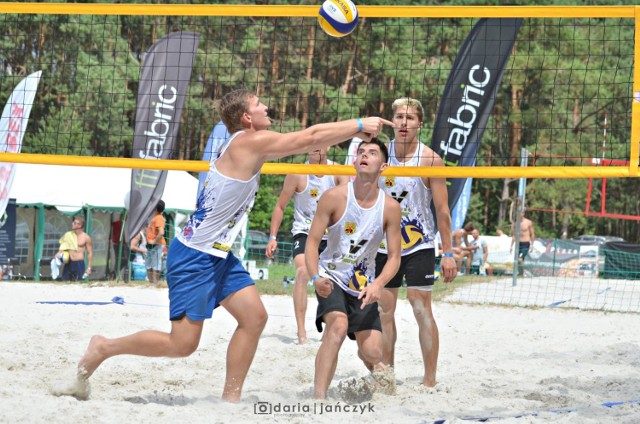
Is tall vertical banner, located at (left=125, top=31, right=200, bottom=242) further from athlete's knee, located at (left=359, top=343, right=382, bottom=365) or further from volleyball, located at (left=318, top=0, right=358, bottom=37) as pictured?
athlete's knee, located at (left=359, top=343, right=382, bottom=365)

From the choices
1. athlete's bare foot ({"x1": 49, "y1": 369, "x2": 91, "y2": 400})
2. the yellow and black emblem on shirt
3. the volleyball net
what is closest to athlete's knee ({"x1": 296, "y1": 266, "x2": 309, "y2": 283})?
the yellow and black emblem on shirt

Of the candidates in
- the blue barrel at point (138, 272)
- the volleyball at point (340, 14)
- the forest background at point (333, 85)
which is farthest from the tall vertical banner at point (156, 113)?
the forest background at point (333, 85)

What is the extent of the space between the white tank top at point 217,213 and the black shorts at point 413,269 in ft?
3.97

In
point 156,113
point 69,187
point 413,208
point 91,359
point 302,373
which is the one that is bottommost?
point 302,373

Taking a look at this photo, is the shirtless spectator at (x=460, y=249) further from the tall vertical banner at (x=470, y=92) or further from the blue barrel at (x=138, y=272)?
the blue barrel at (x=138, y=272)

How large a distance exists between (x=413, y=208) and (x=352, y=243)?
0.83m

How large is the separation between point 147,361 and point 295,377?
101cm

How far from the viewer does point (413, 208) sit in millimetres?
5371

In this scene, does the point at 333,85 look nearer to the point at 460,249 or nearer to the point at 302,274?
the point at 460,249

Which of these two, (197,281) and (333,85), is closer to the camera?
(197,281)

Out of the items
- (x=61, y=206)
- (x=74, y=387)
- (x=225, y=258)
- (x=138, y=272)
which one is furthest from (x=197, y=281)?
(x=61, y=206)

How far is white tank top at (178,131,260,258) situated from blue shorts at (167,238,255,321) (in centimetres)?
5

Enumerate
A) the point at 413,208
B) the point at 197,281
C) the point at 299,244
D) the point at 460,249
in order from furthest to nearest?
1. the point at 460,249
2. the point at 299,244
3. the point at 413,208
4. the point at 197,281

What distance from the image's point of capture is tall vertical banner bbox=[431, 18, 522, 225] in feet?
42.0
